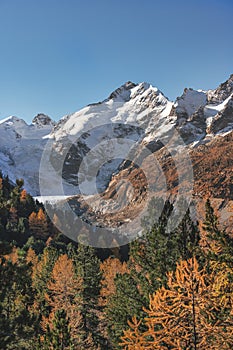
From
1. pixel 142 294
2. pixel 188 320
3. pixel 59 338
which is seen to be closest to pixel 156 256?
pixel 142 294

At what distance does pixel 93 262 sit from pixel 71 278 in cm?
369

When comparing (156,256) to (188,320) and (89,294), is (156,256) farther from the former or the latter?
(89,294)

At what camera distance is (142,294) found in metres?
21.1

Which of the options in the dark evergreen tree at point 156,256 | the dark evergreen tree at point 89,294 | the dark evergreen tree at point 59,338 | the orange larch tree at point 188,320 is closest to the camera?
the orange larch tree at point 188,320

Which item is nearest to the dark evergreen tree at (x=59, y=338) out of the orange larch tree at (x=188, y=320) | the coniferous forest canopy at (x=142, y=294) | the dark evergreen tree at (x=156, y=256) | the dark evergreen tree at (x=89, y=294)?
the coniferous forest canopy at (x=142, y=294)

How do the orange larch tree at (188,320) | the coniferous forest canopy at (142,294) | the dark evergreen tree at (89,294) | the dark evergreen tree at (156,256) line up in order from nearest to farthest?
the orange larch tree at (188,320) → the coniferous forest canopy at (142,294) → the dark evergreen tree at (156,256) → the dark evergreen tree at (89,294)

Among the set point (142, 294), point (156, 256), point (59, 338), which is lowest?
point (59, 338)

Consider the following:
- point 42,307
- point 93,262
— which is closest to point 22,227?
point 93,262

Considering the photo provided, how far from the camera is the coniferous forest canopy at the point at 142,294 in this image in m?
7.92

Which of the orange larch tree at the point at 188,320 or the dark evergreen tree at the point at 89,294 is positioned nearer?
the orange larch tree at the point at 188,320

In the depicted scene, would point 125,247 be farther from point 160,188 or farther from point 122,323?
point 122,323

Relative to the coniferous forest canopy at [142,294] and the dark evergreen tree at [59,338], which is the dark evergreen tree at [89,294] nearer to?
the coniferous forest canopy at [142,294]

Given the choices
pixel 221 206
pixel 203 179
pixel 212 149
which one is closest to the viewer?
pixel 221 206

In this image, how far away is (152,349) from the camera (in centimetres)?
826
